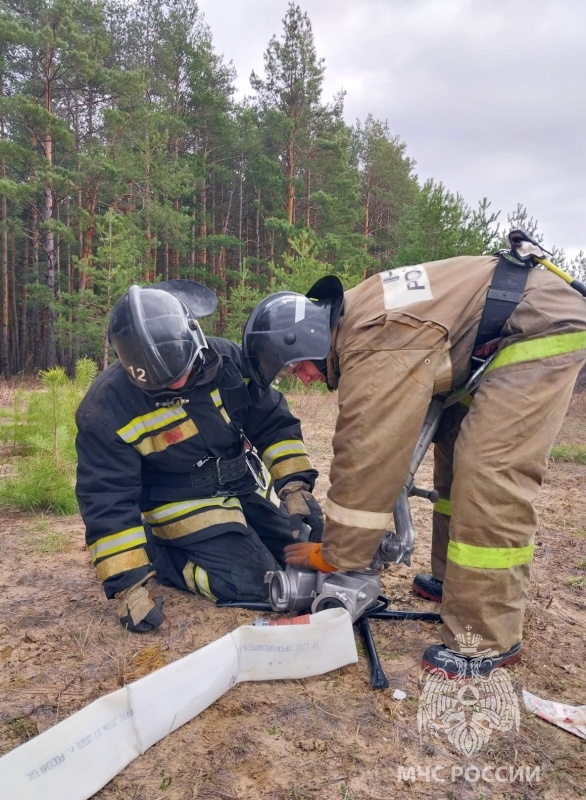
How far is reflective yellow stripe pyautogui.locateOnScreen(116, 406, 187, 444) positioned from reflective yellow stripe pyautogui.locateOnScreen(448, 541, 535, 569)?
148 centimetres

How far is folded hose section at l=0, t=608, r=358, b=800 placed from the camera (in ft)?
5.62

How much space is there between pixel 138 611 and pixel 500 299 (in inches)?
84.5

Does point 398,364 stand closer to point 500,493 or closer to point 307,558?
point 500,493

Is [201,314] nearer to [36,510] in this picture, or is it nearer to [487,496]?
[487,496]

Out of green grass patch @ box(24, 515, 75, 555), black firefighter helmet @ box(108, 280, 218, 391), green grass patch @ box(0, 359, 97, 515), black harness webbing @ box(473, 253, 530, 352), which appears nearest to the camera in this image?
black harness webbing @ box(473, 253, 530, 352)

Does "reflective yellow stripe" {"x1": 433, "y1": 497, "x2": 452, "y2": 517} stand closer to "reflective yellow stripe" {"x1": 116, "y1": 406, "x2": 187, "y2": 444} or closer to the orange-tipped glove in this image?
the orange-tipped glove

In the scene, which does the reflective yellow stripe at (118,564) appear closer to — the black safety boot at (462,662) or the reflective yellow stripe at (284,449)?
the reflective yellow stripe at (284,449)

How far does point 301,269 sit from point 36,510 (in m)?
9.73

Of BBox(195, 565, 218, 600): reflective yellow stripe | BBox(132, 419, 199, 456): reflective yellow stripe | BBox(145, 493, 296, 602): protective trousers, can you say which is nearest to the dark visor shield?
BBox(132, 419, 199, 456): reflective yellow stripe

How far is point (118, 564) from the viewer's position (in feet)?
8.79

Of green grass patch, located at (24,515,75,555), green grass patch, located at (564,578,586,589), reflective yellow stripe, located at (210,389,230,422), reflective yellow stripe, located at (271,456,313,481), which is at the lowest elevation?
green grass patch, located at (24,515,75,555)

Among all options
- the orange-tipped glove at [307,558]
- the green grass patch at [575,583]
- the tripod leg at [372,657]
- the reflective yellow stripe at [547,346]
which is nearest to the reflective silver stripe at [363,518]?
the orange-tipped glove at [307,558]

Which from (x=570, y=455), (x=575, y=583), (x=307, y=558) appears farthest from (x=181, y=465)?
(x=570, y=455)

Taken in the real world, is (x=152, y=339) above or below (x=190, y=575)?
above
